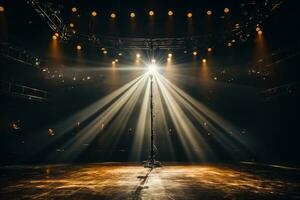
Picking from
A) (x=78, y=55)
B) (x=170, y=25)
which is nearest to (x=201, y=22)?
(x=170, y=25)

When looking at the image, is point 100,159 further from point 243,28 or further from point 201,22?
point 243,28

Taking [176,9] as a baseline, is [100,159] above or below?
below

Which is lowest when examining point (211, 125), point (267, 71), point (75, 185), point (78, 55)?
point (75, 185)

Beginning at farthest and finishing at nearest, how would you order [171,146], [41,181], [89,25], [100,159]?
[171,146]
[100,159]
[89,25]
[41,181]

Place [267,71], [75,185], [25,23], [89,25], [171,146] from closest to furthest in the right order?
[75,185]
[25,23]
[89,25]
[267,71]
[171,146]

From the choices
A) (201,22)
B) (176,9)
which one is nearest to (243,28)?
(201,22)

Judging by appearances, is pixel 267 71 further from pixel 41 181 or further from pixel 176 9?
pixel 41 181

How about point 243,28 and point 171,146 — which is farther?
point 171,146

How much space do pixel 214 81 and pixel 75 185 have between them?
1387 centimetres

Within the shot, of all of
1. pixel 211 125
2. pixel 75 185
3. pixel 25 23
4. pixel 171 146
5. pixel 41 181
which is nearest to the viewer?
pixel 75 185

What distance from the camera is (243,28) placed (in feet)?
42.5

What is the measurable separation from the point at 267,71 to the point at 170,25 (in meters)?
6.33

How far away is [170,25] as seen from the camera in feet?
46.0

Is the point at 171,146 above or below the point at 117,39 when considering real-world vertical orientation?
below
